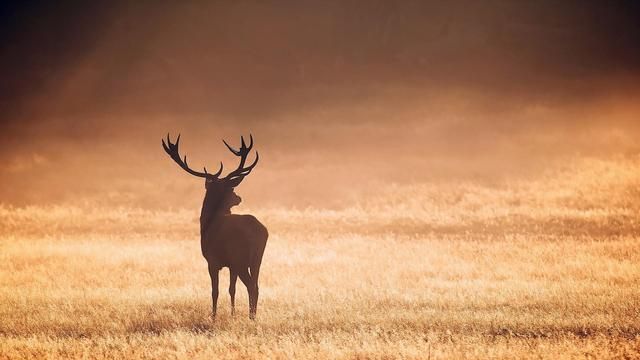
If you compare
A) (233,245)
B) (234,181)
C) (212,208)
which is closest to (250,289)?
(233,245)

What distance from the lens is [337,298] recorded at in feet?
59.7

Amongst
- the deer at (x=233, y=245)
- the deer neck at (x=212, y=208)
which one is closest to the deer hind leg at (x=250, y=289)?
the deer at (x=233, y=245)

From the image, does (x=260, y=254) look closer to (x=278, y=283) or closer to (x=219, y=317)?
(x=219, y=317)

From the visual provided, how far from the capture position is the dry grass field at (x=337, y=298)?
513 inches

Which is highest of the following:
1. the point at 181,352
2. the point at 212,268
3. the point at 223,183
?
the point at 223,183

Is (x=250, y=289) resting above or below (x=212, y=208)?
below

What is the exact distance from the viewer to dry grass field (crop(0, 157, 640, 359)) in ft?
42.8

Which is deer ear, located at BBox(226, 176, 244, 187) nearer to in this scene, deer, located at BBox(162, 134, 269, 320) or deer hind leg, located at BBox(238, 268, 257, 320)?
deer, located at BBox(162, 134, 269, 320)

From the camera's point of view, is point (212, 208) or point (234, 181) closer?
point (234, 181)

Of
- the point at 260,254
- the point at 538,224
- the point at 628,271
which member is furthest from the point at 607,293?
the point at 538,224

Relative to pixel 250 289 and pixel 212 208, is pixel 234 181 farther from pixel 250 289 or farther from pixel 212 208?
pixel 250 289

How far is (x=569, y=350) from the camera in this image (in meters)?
12.3

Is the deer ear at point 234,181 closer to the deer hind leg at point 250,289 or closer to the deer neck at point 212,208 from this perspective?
the deer neck at point 212,208

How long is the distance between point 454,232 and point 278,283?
1945 centimetres
